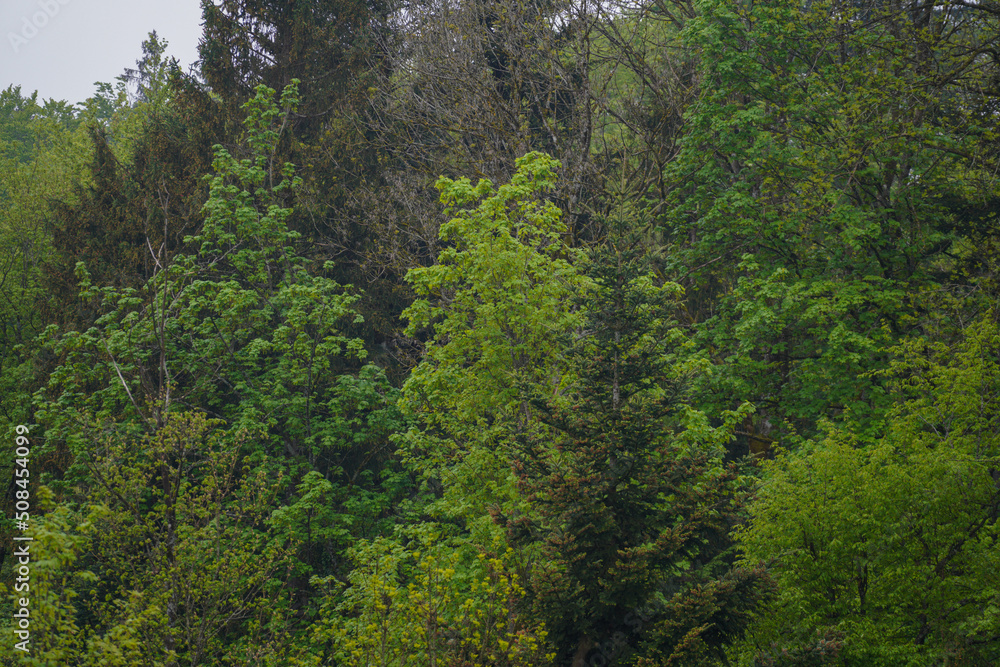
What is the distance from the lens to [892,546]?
9.32m

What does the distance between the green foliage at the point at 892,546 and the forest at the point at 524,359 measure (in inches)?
2.0

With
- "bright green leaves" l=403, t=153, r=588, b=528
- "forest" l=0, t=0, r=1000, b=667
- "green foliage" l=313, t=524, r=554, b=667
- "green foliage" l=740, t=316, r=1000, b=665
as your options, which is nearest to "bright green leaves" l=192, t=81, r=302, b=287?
"forest" l=0, t=0, r=1000, b=667

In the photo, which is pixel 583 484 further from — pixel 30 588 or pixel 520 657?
pixel 30 588

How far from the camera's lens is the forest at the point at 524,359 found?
9016mm

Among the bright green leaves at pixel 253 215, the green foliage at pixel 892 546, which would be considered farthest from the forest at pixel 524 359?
the bright green leaves at pixel 253 215

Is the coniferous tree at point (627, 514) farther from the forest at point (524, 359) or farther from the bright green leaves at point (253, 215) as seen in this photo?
the bright green leaves at point (253, 215)

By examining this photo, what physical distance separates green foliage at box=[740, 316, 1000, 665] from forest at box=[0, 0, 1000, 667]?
51 mm

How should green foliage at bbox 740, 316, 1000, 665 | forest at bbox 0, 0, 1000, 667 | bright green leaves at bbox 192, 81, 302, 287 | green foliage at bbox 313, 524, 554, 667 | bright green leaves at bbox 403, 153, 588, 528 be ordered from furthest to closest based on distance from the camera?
1. bright green leaves at bbox 192, 81, 302, 287
2. bright green leaves at bbox 403, 153, 588, 528
3. forest at bbox 0, 0, 1000, 667
4. green foliage at bbox 740, 316, 1000, 665
5. green foliage at bbox 313, 524, 554, 667

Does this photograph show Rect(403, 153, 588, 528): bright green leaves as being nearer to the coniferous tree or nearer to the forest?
the forest

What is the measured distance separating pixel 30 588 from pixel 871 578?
9.47 meters

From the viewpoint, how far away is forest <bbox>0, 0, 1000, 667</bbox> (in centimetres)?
902

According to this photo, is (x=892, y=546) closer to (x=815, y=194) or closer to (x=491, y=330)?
(x=491, y=330)

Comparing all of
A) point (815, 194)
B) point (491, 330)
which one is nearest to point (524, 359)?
point (491, 330)

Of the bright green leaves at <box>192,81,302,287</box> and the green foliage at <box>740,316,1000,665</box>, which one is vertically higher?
the bright green leaves at <box>192,81,302,287</box>
